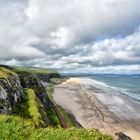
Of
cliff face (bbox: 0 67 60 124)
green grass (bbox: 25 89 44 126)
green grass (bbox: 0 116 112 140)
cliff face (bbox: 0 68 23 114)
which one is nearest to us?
green grass (bbox: 0 116 112 140)

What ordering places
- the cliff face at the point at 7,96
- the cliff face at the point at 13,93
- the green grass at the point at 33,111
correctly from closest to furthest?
1. the cliff face at the point at 7,96
2. the cliff face at the point at 13,93
3. the green grass at the point at 33,111

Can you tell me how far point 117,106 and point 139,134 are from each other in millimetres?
44993

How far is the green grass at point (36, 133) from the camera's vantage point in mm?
17000

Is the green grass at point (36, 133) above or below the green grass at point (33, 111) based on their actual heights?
above

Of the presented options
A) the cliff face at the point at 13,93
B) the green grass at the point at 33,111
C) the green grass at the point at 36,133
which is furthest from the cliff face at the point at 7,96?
the green grass at the point at 36,133

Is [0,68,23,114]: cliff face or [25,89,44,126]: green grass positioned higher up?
[0,68,23,114]: cliff face

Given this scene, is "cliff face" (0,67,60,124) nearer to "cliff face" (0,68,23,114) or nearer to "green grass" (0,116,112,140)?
"cliff face" (0,68,23,114)

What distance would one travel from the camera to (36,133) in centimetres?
1767

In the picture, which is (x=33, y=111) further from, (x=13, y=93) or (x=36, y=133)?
(x=36, y=133)

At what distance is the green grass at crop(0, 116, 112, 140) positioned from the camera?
17000 mm

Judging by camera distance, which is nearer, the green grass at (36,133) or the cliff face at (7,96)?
the green grass at (36,133)

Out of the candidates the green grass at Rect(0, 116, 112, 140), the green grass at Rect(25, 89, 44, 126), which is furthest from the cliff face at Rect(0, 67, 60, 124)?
the green grass at Rect(0, 116, 112, 140)

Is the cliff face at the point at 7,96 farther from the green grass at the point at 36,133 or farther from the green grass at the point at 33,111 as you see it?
the green grass at the point at 36,133

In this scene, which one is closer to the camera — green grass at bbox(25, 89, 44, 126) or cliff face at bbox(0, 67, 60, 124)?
cliff face at bbox(0, 67, 60, 124)
